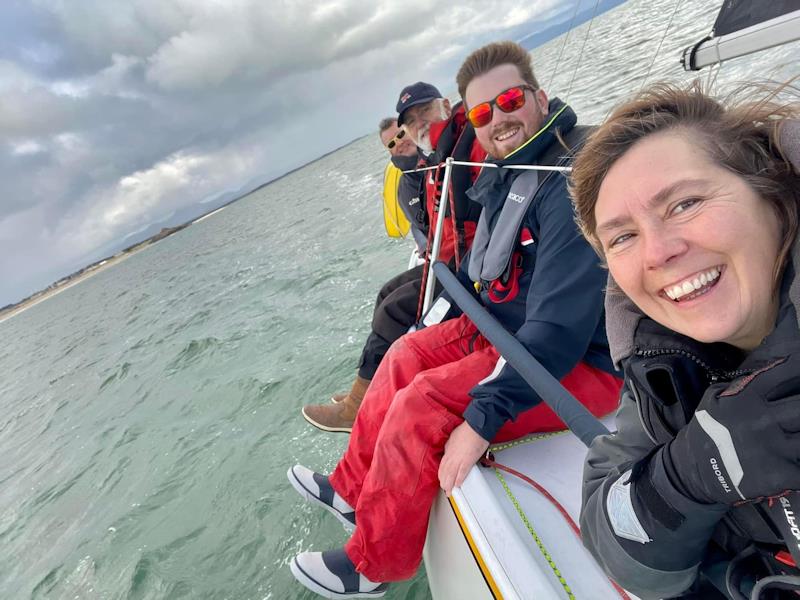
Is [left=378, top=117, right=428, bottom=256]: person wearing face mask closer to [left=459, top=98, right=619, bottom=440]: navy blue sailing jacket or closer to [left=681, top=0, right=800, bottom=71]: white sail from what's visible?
[left=681, top=0, right=800, bottom=71]: white sail

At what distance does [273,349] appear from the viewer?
6484 mm

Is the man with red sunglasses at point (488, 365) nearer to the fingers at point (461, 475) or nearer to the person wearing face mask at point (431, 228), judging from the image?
the fingers at point (461, 475)

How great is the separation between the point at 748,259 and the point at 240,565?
3364 millimetres

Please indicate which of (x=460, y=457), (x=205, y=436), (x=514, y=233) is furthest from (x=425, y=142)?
(x=205, y=436)

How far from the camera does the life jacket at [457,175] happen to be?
3.23 metres

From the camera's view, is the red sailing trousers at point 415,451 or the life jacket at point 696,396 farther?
the red sailing trousers at point 415,451

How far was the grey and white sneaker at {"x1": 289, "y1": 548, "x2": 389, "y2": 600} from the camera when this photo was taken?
195 cm

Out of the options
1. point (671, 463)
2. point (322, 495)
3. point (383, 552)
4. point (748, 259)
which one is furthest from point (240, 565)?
point (748, 259)

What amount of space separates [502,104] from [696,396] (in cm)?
176

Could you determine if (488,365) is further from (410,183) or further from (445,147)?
(410,183)

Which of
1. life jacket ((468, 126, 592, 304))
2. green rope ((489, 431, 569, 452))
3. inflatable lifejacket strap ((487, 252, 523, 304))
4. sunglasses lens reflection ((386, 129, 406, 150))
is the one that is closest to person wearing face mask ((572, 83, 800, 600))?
green rope ((489, 431, 569, 452))

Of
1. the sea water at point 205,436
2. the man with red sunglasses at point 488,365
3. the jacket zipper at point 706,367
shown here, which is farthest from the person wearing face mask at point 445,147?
the jacket zipper at point 706,367

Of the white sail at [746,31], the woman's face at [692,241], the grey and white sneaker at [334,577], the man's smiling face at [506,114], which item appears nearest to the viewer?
the woman's face at [692,241]

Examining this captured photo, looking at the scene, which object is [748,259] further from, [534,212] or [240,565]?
[240,565]
